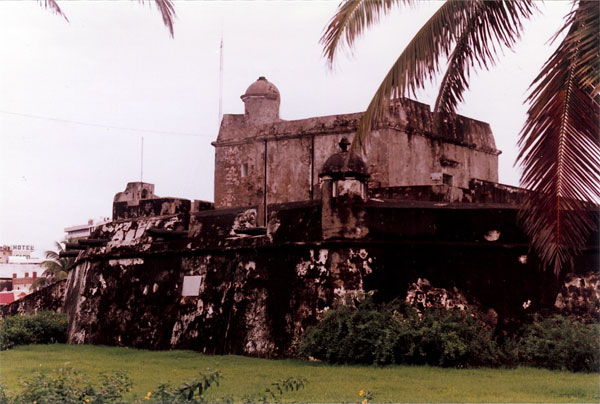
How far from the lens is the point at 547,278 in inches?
445

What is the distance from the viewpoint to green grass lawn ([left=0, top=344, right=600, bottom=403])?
8055mm

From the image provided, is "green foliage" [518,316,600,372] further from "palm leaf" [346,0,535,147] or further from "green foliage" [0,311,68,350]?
"green foliage" [0,311,68,350]

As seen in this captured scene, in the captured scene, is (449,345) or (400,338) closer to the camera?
(449,345)

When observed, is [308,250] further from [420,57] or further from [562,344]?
[420,57]

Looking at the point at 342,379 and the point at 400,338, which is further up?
the point at 400,338

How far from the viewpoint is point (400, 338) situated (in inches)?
413

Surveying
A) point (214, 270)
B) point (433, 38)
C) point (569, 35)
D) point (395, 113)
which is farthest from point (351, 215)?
point (395, 113)

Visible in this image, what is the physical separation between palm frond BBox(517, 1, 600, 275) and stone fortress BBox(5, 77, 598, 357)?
2269mm

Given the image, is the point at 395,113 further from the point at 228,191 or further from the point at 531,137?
the point at 531,137

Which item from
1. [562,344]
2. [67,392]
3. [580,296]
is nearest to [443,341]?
[562,344]

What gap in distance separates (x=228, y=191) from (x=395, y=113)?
560 centimetres

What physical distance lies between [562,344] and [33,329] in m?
10.6

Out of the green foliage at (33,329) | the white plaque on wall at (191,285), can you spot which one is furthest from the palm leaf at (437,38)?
the green foliage at (33,329)

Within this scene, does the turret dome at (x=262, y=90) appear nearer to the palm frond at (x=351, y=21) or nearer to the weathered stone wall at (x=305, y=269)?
the weathered stone wall at (x=305, y=269)
